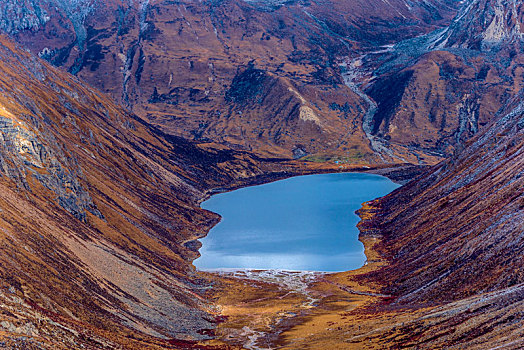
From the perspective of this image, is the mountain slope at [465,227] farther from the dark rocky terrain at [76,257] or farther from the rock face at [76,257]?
the rock face at [76,257]

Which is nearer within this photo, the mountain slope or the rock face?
the rock face

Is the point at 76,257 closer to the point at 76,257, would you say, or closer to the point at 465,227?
the point at 76,257

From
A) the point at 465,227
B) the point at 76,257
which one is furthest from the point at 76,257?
the point at 465,227

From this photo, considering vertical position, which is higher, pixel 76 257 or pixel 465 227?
pixel 465 227

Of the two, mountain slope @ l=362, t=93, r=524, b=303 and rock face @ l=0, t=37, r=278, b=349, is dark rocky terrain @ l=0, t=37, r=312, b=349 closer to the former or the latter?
rock face @ l=0, t=37, r=278, b=349

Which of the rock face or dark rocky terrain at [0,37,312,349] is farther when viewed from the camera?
the rock face

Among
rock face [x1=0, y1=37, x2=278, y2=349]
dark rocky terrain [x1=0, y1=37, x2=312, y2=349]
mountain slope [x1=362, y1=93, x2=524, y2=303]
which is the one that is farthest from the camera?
mountain slope [x1=362, y1=93, x2=524, y2=303]

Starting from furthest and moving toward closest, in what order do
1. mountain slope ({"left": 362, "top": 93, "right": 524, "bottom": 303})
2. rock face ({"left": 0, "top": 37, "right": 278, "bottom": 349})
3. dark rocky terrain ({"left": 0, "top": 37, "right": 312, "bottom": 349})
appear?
1. mountain slope ({"left": 362, "top": 93, "right": 524, "bottom": 303})
2. rock face ({"left": 0, "top": 37, "right": 278, "bottom": 349})
3. dark rocky terrain ({"left": 0, "top": 37, "right": 312, "bottom": 349})

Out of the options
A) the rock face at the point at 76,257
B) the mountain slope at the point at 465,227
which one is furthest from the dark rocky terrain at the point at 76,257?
the mountain slope at the point at 465,227

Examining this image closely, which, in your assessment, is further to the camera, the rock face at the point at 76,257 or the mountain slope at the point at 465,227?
the mountain slope at the point at 465,227

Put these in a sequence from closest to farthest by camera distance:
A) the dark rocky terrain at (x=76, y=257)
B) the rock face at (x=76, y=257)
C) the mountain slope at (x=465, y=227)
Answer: the dark rocky terrain at (x=76, y=257) → the rock face at (x=76, y=257) → the mountain slope at (x=465, y=227)

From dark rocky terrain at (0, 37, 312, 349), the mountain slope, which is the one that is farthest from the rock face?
the mountain slope
